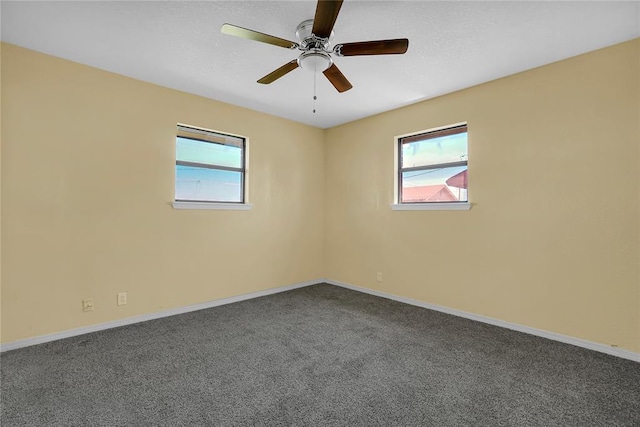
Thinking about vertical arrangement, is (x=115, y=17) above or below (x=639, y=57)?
above

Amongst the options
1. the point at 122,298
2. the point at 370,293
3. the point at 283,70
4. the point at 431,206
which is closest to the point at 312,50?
the point at 283,70

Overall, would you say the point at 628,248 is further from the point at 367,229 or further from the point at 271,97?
the point at 271,97

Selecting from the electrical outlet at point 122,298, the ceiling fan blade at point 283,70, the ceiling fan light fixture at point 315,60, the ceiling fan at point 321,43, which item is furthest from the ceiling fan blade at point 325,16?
the electrical outlet at point 122,298

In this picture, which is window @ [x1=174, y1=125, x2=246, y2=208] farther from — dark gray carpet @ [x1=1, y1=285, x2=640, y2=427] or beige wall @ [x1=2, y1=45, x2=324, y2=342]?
dark gray carpet @ [x1=1, y1=285, x2=640, y2=427]

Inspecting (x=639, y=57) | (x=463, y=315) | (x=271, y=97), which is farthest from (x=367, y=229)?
(x=639, y=57)

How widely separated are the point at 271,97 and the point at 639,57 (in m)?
3.39

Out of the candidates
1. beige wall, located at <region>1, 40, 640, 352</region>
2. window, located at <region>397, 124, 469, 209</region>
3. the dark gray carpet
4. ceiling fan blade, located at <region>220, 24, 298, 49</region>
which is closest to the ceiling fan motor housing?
ceiling fan blade, located at <region>220, 24, 298, 49</region>

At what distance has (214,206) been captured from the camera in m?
3.72

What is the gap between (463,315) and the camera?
11.0 ft

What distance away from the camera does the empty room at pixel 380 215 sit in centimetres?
196

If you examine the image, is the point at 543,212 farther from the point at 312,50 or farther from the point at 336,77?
the point at 312,50

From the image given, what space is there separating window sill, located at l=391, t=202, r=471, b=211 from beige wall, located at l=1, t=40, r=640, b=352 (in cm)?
6

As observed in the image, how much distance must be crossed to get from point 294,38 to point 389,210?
2.47 metres

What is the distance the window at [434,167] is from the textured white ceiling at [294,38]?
66cm
